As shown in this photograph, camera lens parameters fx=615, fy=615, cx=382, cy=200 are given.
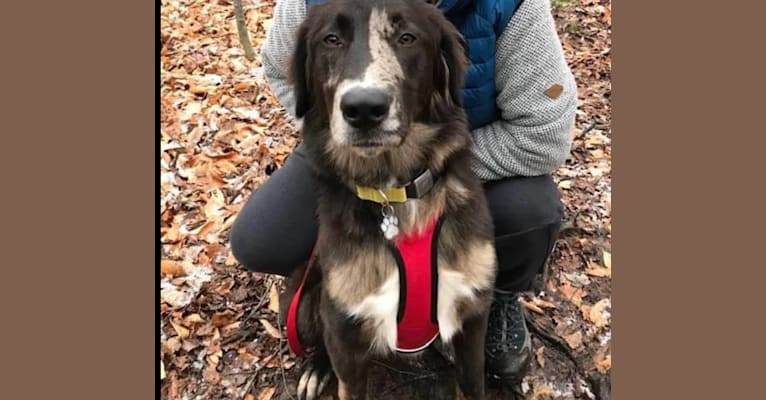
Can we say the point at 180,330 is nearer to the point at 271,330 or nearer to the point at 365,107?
the point at 271,330

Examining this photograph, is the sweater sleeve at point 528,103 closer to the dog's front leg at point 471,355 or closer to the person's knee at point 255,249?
the dog's front leg at point 471,355

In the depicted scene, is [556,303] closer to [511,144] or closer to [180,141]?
[511,144]

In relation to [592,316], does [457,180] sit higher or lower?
higher

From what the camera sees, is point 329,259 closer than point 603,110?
Yes

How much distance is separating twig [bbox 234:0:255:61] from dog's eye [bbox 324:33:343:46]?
363 cm

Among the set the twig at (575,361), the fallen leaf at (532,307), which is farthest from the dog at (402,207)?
the fallen leaf at (532,307)

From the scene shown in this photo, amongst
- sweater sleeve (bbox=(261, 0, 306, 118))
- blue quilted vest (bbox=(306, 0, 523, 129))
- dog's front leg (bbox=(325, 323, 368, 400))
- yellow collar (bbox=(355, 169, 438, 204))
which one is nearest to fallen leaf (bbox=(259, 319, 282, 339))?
dog's front leg (bbox=(325, 323, 368, 400))

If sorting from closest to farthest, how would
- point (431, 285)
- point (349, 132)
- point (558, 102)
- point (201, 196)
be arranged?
point (349, 132), point (431, 285), point (558, 102), point (201, 196)

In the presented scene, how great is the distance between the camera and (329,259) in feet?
7.82

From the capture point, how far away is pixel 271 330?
3322mm

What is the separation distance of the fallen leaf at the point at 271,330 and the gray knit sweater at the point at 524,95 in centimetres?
121

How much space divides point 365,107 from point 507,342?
A: 1596 mm

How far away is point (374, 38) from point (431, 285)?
3.05 ft

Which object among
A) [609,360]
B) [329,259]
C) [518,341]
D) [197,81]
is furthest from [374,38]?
[197,81]
